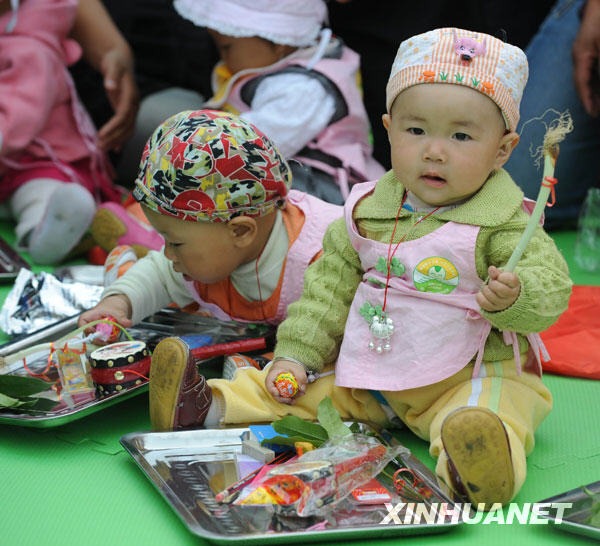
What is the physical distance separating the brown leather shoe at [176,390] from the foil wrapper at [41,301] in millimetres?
444

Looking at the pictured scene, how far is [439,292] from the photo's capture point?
1.07 metres

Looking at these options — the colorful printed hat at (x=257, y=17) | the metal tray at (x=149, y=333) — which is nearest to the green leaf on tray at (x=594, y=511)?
the metal tray at (x=149, y=333)

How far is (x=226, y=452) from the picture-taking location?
1.07 meters

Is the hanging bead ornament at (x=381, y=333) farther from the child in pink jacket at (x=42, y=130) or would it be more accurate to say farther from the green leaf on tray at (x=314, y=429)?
the child in pink jacket at (x=42, y=130)

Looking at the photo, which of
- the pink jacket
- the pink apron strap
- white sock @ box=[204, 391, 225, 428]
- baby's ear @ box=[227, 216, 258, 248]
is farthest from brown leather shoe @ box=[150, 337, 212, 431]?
the pink jacket

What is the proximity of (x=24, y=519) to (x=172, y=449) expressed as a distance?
0.19 meters

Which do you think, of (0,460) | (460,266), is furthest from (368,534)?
(0,460)

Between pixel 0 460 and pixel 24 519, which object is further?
pixel 0 460

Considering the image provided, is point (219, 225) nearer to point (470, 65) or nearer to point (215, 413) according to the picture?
point (215, 413)

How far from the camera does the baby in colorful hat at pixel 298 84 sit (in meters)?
1.79

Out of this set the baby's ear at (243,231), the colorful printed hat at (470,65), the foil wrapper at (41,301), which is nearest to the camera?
the colorful printed hat at (470,65)

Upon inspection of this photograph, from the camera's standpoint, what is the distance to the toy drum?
1170mm

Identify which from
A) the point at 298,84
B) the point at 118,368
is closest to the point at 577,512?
the point at 118,368

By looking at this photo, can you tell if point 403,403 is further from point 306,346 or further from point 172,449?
point 172,449
